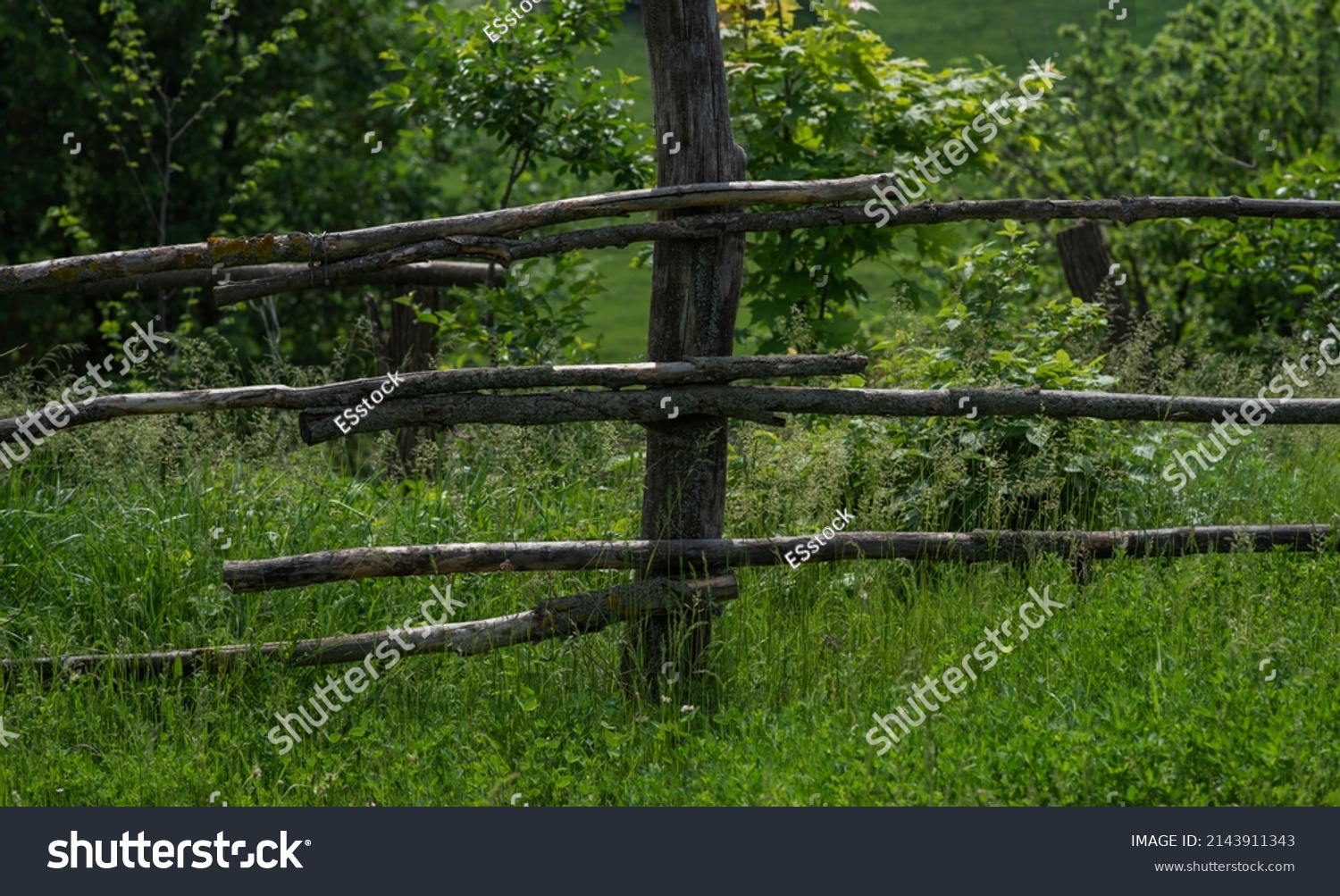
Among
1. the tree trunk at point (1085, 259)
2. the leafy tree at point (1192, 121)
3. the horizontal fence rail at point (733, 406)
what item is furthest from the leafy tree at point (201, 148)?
the horizontal fence rail at point (733, 406)

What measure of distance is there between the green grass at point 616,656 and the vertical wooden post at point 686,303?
14 cm

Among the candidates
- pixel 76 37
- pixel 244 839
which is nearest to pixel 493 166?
pixel 76 37

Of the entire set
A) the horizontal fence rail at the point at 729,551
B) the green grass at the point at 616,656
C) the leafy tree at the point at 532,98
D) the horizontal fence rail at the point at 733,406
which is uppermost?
the leafy tree at the point at 532,98

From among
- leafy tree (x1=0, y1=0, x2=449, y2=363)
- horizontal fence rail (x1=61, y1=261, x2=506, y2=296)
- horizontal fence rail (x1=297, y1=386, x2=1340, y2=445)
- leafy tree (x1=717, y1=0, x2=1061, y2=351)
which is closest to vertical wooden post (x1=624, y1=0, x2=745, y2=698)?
horizontal fence rail (x1=297, y1=386, x2=1340, y2=445)

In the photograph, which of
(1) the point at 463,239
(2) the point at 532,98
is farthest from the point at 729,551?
(2) the point at 532,98

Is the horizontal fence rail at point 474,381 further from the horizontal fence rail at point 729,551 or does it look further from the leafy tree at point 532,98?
the leafy tree at point 532,98

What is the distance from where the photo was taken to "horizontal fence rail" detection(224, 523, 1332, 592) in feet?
12.5

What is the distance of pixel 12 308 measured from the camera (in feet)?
38.3

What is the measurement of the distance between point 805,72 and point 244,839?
4588mm

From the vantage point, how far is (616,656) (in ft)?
13.1

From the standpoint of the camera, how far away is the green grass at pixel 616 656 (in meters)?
3.13

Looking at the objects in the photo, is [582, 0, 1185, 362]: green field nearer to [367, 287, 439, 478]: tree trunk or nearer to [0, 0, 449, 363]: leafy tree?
[0, 0, 449, 363]: leafy tree

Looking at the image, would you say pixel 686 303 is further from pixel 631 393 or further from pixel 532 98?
pixel 532 98

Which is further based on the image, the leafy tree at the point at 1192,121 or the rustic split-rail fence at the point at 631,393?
the leafy tree at the point at 1192,121
